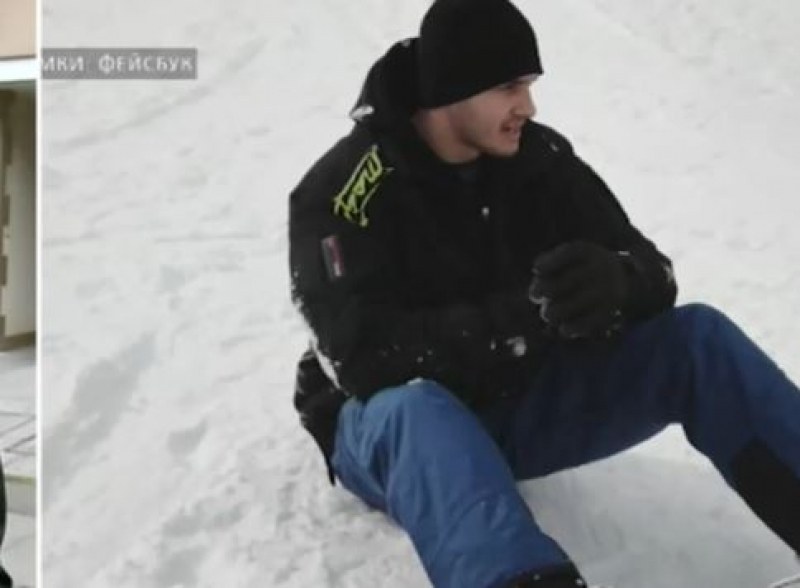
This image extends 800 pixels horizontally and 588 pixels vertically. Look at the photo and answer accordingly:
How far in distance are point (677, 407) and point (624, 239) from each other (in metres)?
0.12

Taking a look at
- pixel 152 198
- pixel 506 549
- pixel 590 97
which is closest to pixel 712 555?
pixel 506 549

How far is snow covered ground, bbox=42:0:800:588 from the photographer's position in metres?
0.76

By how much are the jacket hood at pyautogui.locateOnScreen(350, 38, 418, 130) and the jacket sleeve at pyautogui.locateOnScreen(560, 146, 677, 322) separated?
0.12 metres

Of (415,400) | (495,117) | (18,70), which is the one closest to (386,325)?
(415,400)

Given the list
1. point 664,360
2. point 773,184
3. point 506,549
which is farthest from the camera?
point 773,184

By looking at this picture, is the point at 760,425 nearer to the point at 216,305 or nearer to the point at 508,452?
the point at 508,452

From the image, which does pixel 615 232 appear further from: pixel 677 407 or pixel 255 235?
pixel 255 235

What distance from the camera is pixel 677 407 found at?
2.21 ft

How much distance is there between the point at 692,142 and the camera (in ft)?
2.62

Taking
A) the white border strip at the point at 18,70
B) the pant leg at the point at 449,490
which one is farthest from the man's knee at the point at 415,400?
the white border strip at the point at 18,70

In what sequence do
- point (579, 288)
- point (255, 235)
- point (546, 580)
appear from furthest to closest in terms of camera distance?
point (255, 235) < point (579, 288) < point (546, 580)

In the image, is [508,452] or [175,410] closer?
[508,452]

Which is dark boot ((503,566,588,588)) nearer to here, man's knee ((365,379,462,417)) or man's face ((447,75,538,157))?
man's knee ((365,379,462,417))

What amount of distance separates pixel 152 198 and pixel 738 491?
46 cm
